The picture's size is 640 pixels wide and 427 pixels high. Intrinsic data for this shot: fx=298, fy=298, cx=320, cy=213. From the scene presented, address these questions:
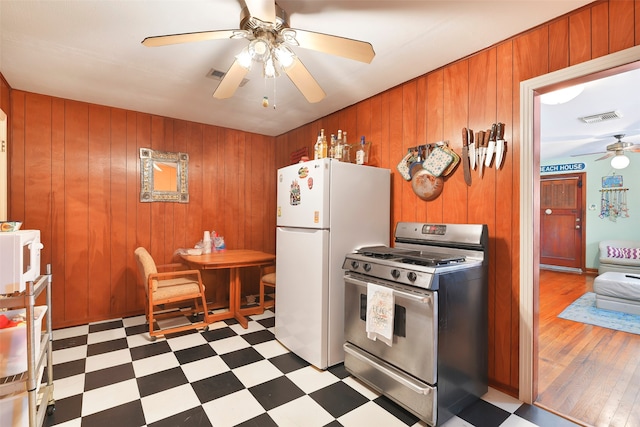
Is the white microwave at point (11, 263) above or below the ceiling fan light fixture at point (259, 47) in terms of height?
below

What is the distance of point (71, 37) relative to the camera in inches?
78.9

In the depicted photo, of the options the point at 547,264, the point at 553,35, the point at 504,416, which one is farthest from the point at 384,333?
the point at 547,264

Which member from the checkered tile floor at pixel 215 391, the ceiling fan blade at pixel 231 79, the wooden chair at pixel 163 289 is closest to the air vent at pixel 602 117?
the checkered tile floor at pixel 215 391

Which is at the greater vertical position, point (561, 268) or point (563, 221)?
point (563, 221)

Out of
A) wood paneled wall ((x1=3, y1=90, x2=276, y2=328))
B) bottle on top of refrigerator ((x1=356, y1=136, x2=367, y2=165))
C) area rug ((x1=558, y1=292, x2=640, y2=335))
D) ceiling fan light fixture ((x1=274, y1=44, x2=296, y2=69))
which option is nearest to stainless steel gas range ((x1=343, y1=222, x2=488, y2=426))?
bottle on top of refrigerator ((x1=356, y1=136, x2=367, y2=165))

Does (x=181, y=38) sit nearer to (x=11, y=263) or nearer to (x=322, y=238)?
(x=11, y=263)

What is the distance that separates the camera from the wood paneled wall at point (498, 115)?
1.68 meters

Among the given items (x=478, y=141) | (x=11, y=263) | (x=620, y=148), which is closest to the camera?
(x=11, y=263)

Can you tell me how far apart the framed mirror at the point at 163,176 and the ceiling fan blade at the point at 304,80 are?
2.35 metres

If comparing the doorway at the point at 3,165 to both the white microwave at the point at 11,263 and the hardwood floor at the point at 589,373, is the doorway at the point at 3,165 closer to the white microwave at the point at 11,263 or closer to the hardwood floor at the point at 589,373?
the white microwave at the point at 11,263

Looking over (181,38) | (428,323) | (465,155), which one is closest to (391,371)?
(428,323)

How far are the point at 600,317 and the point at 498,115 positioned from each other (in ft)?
10.4

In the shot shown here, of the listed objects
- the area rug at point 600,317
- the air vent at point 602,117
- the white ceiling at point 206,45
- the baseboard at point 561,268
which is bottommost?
the area rug at point 600,317

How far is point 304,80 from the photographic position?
1921 mm
